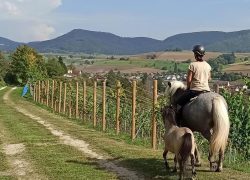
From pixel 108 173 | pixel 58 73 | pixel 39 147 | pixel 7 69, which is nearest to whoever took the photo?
pixel 108 173

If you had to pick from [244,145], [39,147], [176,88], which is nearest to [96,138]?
[39,147]

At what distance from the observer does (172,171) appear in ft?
33.7

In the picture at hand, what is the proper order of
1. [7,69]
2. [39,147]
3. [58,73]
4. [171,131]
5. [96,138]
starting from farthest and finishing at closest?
1. [7,69]
2. [58,73]
3. [96,138]
4. [39,147]
5. [171,131]

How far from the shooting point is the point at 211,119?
9438 mm

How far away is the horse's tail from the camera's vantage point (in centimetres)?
920

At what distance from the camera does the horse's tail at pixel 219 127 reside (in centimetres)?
920

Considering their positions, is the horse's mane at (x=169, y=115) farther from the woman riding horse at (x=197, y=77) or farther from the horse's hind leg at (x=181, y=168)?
the horse's hind leg at (x=181, y=168)

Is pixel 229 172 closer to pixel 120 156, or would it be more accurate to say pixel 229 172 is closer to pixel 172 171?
pixel 172 171

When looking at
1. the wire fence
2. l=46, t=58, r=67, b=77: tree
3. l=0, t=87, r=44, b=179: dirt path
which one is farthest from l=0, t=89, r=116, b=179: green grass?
l=46, t=58, r=67, b=77: tree

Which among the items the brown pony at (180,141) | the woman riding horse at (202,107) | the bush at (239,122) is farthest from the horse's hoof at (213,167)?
the bush at (239,122)

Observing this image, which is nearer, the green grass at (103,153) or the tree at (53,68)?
the green grass at (103,153)

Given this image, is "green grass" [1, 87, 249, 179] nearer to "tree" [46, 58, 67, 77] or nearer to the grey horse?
the grey horse

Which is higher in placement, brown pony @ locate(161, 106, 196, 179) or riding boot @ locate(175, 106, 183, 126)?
riding boot @ locate(175, 106, 183, 126)

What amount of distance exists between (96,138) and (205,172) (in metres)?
7.21
